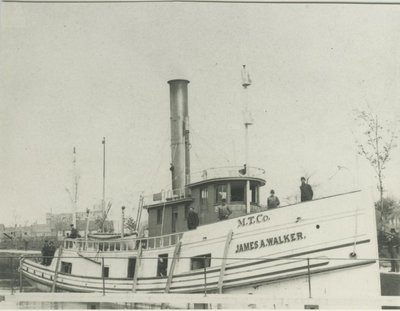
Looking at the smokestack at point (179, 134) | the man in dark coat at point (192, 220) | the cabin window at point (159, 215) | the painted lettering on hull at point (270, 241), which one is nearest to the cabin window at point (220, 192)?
the man in dark coat at point (192, 220)

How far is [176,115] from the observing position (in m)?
15.8

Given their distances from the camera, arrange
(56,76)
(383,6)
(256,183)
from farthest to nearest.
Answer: (256,183), (56,76), (383,6)

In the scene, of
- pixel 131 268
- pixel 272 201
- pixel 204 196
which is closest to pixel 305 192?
pixel 272 201

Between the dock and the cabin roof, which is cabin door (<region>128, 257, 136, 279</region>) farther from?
the dock

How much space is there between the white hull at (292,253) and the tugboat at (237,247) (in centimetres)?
2

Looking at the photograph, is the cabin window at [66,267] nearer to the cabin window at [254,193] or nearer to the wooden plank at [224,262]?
the wooden plank at [224,262]

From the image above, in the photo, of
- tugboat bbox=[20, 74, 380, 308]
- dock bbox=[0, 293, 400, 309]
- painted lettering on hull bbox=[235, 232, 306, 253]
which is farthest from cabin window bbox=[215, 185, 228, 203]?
dock bbox=[0, 293, 400, 309]

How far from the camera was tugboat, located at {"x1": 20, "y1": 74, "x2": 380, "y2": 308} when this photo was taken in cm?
1078

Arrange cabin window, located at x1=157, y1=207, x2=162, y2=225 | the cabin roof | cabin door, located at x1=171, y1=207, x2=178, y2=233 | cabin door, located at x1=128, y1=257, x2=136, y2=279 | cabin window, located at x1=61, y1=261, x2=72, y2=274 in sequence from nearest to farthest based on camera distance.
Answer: the cabin roof → cabin door, located at x1=128, y1=257, x2=136, y2=279 → cabin door, located at x1=171, y1=207, x2=178, y2=233 → cabin window, located at x1=157, y1=207, x2=162, y2=225 → cabin window, located at x1=61, y1=261, x2=72, y2=274

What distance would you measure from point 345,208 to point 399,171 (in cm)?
133

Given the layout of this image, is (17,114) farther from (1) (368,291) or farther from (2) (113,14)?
(1) (368,291)

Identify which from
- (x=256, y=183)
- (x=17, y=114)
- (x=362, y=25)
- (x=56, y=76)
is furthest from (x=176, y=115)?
(x=362, y=25)

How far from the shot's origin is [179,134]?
15789 mm

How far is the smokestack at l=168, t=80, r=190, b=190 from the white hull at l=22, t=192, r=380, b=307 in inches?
123
